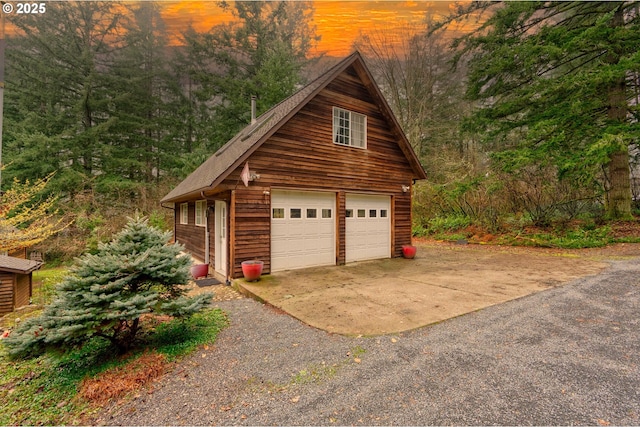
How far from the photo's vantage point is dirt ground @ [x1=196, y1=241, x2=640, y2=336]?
420 cm

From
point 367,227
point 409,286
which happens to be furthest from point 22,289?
point 409,286

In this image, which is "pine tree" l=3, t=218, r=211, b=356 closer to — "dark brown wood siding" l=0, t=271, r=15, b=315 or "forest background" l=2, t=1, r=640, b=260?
"dark brown wood siding" l=0, t=271, r=15, b=315

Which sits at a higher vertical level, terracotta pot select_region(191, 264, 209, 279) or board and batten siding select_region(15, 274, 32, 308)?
terracotta pot select_region(191, 264, 209, 279)

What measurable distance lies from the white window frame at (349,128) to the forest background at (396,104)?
18.5 feet

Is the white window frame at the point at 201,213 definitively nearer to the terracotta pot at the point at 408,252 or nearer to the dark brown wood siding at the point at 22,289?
the dark brown wood siding at the point at 22,289

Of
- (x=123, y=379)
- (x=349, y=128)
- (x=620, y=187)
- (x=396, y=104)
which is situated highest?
(x=396, y=104)

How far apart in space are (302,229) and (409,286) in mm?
3242

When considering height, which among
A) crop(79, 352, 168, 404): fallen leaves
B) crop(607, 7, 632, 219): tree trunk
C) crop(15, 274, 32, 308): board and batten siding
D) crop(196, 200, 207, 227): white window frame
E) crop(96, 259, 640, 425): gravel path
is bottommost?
crop(15, 274, 32, 308): board and batten siding

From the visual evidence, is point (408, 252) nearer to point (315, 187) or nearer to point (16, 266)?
point (315, 187)

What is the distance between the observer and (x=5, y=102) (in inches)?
601

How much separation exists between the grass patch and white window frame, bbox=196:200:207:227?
5.31 meters

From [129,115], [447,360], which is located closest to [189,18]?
[129,115]

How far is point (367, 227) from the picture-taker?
364 inches

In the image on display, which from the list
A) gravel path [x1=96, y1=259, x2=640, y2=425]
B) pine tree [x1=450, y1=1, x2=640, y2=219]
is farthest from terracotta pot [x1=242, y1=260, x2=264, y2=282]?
pine tree [x1=450, y1=1, x2=640, y2=219]
